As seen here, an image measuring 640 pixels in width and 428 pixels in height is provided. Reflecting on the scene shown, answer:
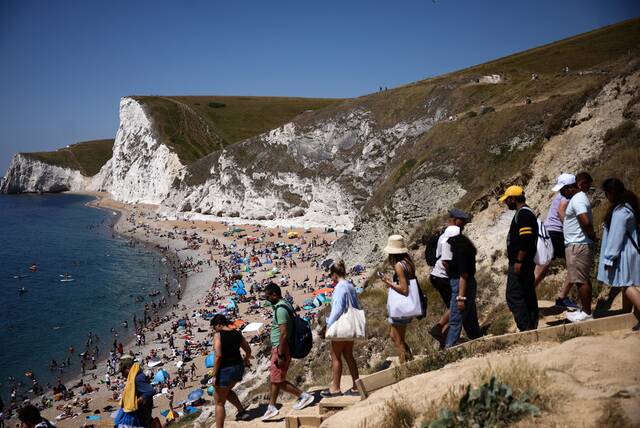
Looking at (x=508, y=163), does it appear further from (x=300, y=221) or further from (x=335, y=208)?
(x=300, y=221)

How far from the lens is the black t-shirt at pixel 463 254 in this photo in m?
6.10

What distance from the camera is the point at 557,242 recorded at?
741 cm

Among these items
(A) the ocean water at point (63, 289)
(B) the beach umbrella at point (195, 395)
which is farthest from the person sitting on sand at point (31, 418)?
(A) the ocean water at point (63, 289)

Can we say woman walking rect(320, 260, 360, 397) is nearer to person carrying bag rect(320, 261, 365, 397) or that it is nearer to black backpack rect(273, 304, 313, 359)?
person carrying bag rect(320, 261, 365, 397)

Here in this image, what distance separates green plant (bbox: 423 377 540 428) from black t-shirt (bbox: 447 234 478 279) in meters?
2.21

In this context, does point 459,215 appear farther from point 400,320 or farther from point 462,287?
point 400,320

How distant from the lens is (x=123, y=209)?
97.3 meters

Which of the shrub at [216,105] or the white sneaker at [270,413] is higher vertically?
the shrub at [216,105]

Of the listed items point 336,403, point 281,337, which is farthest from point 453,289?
point 281,337

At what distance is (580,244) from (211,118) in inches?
4820

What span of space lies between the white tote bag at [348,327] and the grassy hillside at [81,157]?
15986cm

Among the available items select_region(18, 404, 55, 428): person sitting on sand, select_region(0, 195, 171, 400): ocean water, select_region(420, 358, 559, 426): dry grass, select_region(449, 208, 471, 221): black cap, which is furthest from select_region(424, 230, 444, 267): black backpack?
select_region(0, 195, 171, 400): ocean water

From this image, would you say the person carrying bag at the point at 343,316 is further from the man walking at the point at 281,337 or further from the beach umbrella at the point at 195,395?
the beach umbrella at the point at 195,395

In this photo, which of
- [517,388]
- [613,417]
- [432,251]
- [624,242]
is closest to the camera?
[613,417]
